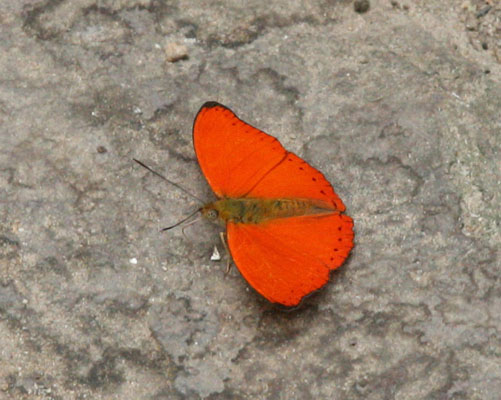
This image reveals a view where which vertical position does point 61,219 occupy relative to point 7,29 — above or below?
below

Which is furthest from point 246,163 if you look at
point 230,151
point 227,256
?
point 227,256

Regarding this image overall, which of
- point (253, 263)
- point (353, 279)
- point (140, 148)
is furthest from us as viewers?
point (140, 148)

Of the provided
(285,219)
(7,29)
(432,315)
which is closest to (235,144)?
(285,219)

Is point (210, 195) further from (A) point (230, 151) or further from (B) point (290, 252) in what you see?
(B) point (290, 252)

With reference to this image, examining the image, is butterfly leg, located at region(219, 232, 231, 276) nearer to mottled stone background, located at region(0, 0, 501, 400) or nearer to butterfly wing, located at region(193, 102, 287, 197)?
mottled stone background, located at region(0, 0, 501, 400)

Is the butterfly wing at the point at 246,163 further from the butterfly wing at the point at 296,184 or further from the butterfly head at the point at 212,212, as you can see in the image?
the butterfly head at the point at 212,212

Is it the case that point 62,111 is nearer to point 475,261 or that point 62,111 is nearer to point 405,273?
point 405,273
